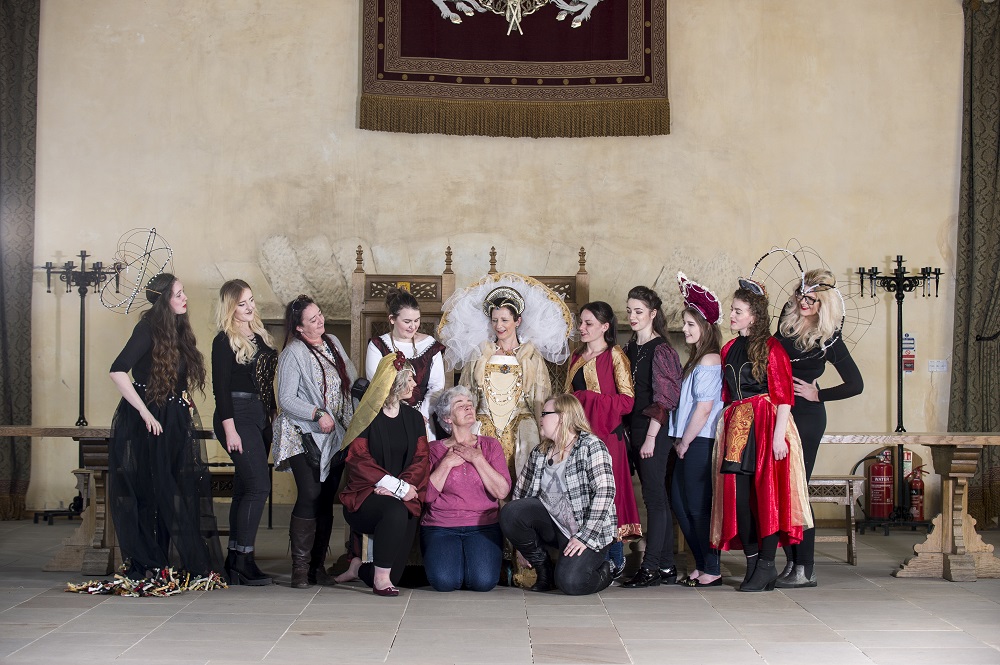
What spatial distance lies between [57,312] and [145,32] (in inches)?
83.6

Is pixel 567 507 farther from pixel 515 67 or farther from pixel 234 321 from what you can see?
pixel 515 67

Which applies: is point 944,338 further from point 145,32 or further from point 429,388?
point 145,32

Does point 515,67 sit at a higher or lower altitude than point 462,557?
higher

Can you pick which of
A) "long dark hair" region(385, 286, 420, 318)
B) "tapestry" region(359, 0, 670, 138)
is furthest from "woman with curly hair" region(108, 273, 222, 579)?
"tapestry" region(359, 0, 670, 138)

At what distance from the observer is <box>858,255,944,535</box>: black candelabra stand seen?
7.41m

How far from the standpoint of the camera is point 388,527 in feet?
15.4

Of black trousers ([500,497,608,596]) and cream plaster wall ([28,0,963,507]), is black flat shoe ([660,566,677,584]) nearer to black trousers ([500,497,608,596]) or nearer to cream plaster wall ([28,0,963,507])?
black trousers ([500,497,608,596])

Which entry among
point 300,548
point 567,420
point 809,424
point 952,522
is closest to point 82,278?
point 300,548

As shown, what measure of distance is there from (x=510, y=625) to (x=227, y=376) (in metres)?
1.79

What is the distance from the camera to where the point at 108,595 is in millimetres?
4711

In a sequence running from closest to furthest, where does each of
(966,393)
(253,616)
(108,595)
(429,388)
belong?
(253,616), (108,595), (429,388), (966,393)

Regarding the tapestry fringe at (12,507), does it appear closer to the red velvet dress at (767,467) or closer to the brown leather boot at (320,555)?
the brown leather boot at (320,555)

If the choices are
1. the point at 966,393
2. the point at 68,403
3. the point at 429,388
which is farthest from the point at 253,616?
the point at 966,393

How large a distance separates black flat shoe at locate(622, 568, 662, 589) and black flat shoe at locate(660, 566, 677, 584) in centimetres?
4
